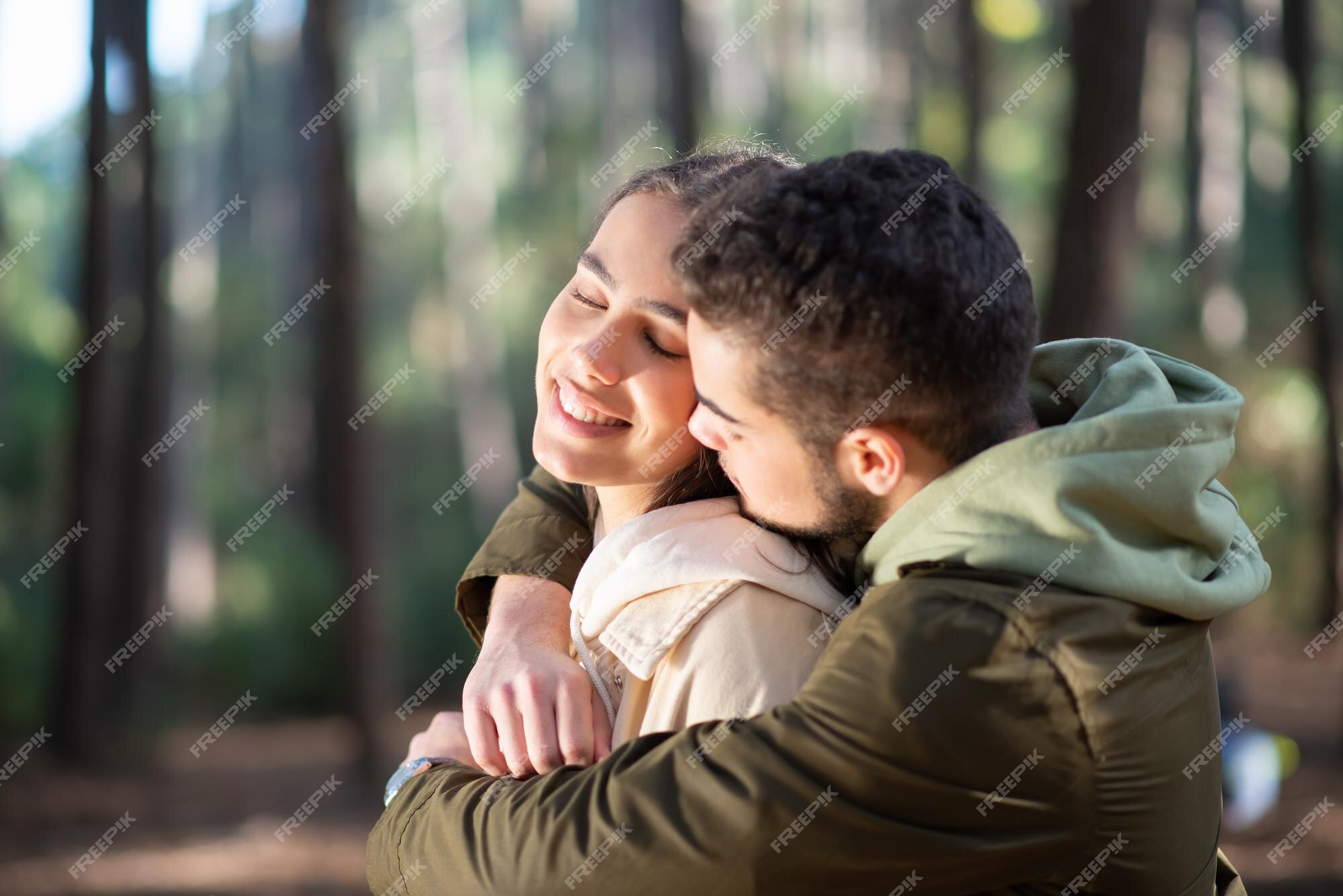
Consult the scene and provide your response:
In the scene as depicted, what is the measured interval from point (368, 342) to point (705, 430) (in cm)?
1006

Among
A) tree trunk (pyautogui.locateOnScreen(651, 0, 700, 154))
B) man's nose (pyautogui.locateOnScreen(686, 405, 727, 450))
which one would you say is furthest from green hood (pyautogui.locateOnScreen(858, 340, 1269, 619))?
tree trunk (pyautogui.locateOnScreen(651, 0, 700, 154))

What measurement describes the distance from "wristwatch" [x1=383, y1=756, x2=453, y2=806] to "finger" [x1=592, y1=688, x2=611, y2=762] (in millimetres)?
278

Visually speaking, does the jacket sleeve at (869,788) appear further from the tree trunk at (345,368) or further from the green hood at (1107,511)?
the tree trunk at (345,368)

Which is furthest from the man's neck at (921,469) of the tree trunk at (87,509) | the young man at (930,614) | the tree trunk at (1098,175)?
the tree trunk at (87,509)

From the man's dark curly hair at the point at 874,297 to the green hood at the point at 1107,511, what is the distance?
0.09 m

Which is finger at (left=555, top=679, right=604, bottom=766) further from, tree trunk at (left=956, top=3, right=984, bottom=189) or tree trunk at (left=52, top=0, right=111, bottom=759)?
tree trunk at (left=956, top=3, right=984, bottom=189)

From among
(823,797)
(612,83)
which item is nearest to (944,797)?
(823,797)

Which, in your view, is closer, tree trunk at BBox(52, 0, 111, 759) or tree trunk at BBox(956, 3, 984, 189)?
tree trunk at BBox(52, 0, 111, 759)

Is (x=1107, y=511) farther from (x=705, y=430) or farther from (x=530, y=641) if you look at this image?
(x=530, y=641)

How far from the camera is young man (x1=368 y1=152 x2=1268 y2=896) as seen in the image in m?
1.33

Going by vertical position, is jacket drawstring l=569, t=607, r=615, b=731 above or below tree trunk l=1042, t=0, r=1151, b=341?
above

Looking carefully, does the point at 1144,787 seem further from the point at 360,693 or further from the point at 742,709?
the point at 360,693

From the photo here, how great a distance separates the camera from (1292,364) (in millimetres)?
15461

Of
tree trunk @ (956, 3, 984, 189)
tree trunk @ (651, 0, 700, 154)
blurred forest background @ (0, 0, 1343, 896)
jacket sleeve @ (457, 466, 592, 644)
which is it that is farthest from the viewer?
tree trunk @ (956, 3, 984, 189)
